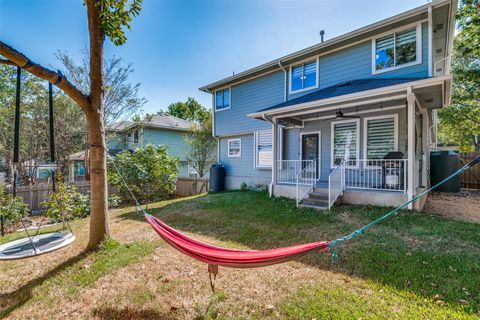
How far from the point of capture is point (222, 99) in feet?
40.0

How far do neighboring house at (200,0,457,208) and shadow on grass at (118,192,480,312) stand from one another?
3.10 feet

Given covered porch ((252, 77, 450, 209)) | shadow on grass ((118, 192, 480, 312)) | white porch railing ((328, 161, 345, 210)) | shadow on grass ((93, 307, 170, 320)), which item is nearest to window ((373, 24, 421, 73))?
covered porch ((252, 77, 450, 209))

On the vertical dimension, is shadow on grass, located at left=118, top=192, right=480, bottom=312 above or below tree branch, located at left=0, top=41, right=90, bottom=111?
below

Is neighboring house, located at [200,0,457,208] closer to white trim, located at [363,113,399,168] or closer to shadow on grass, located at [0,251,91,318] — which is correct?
white trim, located at [363,113,399,168]

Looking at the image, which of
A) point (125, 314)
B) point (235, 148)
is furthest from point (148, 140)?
point (125, 314)

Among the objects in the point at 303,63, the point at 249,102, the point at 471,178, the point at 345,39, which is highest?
the point at 345,39

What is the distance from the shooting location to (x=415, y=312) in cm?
238

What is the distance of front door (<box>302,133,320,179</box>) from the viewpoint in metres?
8.88

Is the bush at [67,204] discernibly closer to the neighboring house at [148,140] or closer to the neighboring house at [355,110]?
the neighboring house at [355,110]

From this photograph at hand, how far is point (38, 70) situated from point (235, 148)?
8.90 metres

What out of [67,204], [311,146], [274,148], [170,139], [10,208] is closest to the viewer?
[10,208]

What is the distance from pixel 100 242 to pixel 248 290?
2676 mm

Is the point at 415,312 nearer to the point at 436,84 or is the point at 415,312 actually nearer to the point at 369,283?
the point at 369,283

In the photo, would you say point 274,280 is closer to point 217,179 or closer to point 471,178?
point 217,179
